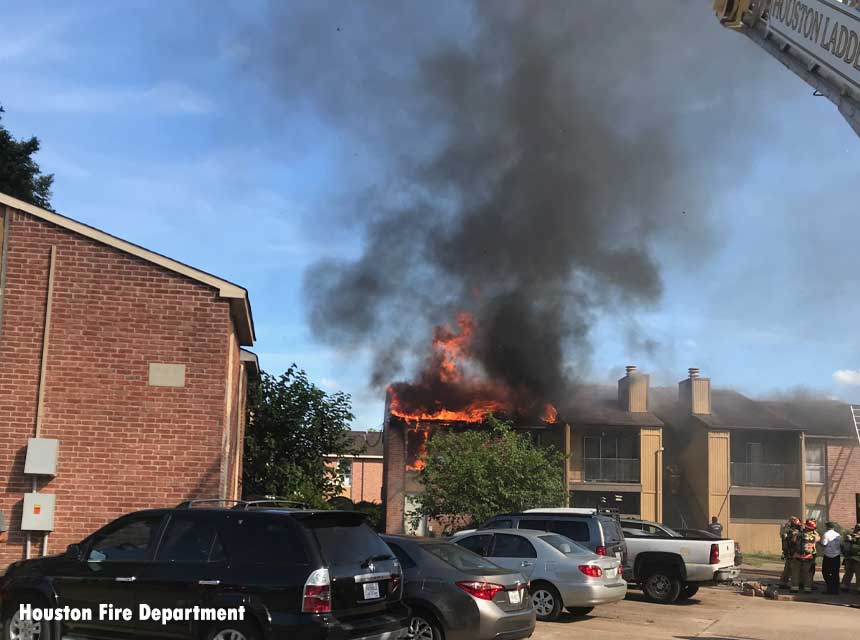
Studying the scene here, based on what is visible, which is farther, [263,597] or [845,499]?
[845,499]

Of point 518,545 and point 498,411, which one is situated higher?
point 498,411

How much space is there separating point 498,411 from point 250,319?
78.3 ft

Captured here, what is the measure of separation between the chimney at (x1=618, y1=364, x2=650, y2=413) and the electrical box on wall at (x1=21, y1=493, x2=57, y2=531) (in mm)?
32348

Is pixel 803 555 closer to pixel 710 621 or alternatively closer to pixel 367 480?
pixel 710 621

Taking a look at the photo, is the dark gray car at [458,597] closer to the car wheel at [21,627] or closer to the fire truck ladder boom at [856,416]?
the car wheel at [21,627]

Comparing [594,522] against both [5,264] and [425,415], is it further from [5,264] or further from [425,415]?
[425,415]

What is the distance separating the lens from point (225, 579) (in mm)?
7188

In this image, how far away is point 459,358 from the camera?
134ft

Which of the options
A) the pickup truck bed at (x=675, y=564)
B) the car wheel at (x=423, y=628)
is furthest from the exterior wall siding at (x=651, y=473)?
the car wheel at (x=423, y=628)

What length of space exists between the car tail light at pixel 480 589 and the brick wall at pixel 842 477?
37.0m

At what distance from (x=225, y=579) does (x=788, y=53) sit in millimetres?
12206

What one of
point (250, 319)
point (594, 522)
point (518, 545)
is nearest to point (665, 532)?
point (594, 522)

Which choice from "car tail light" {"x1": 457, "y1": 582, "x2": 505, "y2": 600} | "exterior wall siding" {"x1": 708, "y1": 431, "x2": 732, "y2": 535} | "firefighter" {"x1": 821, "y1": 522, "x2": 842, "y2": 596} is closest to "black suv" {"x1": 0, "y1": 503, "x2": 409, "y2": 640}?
"car tail light" {"x1": 457, "y1": 582, "x2": 505, "y2": 600}

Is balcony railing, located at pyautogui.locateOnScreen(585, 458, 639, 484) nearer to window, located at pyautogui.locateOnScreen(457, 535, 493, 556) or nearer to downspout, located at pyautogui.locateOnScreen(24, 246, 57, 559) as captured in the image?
window, located at pyautogui.locateOnScreen(457, 535, 493, 556)
